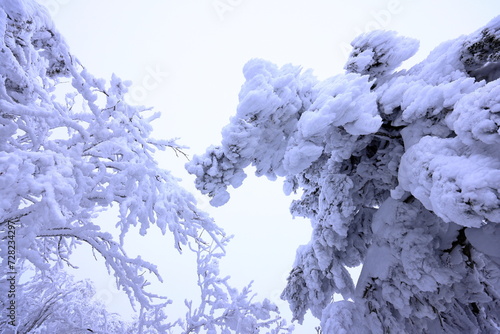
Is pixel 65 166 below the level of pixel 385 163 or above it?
above

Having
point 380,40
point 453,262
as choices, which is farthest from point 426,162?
point 380,40

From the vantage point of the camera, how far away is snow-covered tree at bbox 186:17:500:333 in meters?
3.56

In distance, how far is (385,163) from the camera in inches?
192

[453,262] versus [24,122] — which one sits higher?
[24,122]

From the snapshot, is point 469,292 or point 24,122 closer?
point 24,122

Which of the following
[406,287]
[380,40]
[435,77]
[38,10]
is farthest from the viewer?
[380,40]

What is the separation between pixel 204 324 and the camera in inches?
181

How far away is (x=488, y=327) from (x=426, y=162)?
3.89 m

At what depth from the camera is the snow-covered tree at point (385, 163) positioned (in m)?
3.56

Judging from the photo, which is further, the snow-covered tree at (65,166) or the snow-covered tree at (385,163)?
the snow-covered tree at (385,163)

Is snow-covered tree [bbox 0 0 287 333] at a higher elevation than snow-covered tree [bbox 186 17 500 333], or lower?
higher

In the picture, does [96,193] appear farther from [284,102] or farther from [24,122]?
[284,102]

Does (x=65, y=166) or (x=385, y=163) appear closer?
(x=65, y=166)

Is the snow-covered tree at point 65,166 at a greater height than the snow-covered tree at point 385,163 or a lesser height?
greater
